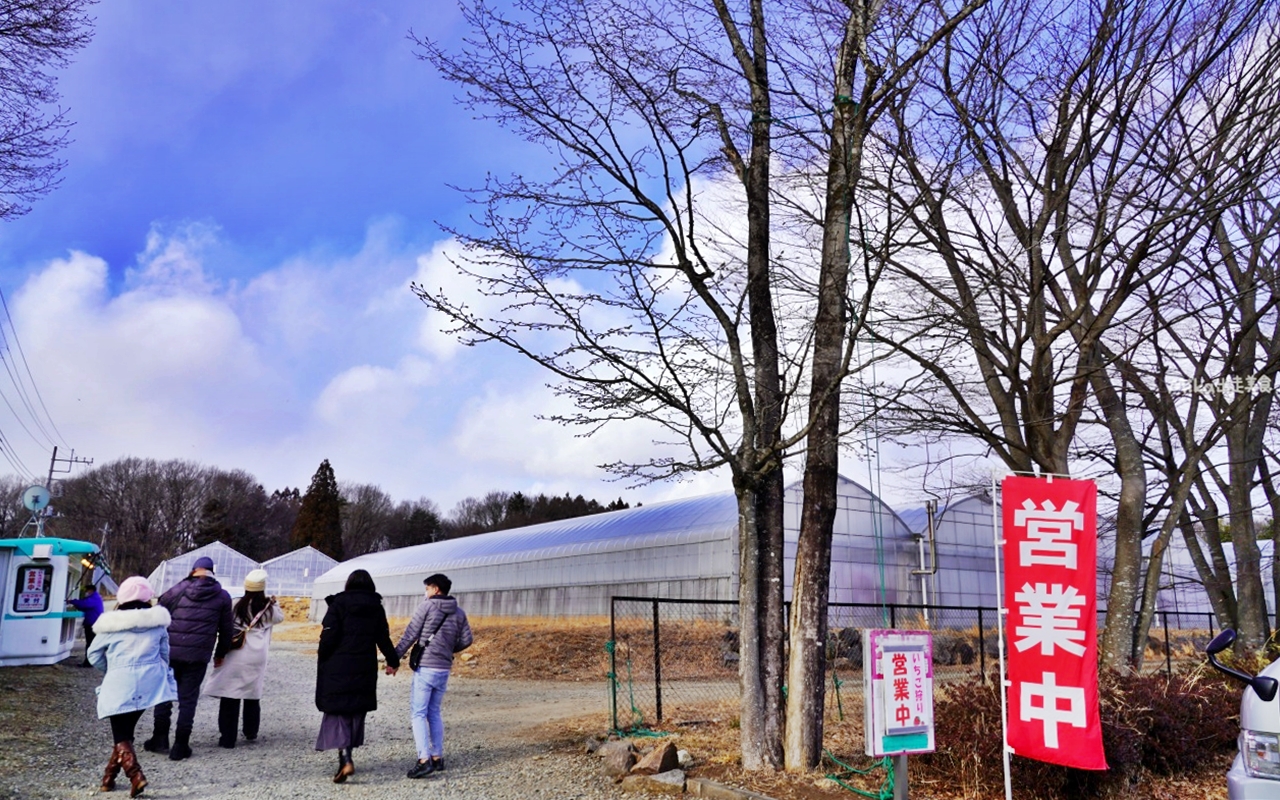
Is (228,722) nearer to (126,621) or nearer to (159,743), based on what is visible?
(159,743)

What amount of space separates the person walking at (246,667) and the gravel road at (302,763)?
21 centimetres

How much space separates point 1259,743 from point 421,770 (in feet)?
18.7

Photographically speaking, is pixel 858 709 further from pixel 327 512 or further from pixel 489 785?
pixel 327 512

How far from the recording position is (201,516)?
73.9 m

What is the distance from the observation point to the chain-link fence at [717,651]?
13.0m

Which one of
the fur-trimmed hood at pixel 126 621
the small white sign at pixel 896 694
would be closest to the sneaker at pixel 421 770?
the fur-trimmed hood at pixel 126 621

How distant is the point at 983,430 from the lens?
10969 millimetres

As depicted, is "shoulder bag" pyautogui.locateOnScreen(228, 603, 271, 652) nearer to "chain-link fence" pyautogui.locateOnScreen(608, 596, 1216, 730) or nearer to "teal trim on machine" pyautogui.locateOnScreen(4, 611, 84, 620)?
"chain-link fence" pyautogui.locateOnScreen(608, 596, 1216, 730)

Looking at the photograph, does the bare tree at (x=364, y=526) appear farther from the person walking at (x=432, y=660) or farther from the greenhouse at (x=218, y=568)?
the person walking at (x=432, y=660)

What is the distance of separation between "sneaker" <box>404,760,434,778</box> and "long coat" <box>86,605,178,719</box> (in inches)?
76.1

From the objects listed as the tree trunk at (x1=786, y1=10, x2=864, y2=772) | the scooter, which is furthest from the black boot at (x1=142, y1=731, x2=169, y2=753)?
the scooter

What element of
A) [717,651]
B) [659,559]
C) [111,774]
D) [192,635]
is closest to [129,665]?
[111,774]

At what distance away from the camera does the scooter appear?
4078 millimetres

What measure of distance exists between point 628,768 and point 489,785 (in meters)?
1.12
